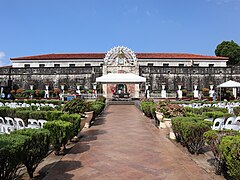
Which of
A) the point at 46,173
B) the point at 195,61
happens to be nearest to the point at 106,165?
the point at 46,173

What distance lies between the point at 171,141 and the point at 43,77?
32.1 m

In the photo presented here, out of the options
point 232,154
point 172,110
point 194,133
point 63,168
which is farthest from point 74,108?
point 232,154

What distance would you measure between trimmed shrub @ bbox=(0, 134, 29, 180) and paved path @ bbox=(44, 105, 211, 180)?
1136mm

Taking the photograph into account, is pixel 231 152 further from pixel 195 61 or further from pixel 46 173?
pixel 195 61

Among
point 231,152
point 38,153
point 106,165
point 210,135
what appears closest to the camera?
point 231,152

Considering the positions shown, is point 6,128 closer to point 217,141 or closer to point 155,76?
point 217,141

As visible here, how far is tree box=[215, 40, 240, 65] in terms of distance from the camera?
50312 millimetres

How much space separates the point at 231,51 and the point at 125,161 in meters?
51.7

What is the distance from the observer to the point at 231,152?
12.5 feet

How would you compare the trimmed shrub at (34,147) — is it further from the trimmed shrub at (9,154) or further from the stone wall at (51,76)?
the stone wall at (51,76)

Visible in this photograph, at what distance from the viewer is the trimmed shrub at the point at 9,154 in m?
3.33

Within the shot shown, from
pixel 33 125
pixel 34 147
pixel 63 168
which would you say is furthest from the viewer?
pixel 33 125

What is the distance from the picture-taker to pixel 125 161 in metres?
5.54

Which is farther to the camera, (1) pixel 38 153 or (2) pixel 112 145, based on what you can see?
(2) pixel 112 145
